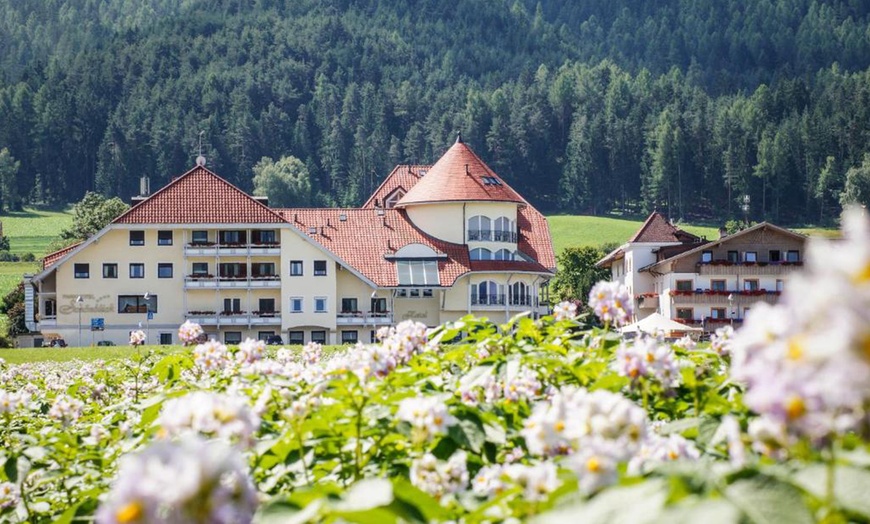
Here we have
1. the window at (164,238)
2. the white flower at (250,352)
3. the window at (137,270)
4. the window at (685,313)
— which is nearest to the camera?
the white flower at (250,352)

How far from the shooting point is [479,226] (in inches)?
2864

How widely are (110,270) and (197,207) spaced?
5.27 meters

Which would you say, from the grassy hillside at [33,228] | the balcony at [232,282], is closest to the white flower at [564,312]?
the balcony at [232,282]

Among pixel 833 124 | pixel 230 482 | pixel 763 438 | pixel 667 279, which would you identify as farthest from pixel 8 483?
pixel 833 124

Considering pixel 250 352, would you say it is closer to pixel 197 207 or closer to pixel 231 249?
pixel 231 249

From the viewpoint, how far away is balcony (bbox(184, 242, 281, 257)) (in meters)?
67.7

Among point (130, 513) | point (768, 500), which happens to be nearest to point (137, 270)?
point (130, 513)

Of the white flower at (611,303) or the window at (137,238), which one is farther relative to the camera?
the window at (137,238)

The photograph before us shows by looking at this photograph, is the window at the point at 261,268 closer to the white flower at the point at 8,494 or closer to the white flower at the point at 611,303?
the white flower at the point at 8,494

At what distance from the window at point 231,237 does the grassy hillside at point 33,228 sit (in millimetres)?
63484

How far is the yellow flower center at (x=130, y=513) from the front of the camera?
104 inches

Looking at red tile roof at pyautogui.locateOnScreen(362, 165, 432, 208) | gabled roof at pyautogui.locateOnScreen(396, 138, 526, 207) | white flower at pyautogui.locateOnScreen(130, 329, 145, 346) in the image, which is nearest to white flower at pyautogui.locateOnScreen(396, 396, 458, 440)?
white flower at pyautogui.locateOnScreen(130, 329, 145, 346)

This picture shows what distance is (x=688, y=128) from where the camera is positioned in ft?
589

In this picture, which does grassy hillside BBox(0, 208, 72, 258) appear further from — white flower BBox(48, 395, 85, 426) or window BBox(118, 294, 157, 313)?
white flower BBox(48, 395, 85, 426)
